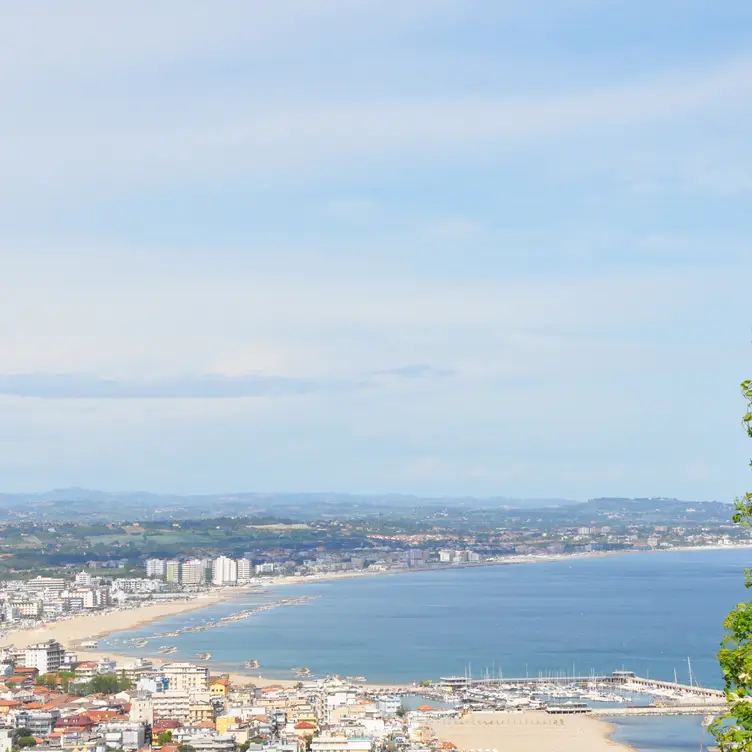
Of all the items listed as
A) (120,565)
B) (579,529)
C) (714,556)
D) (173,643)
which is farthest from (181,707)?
(579,529)

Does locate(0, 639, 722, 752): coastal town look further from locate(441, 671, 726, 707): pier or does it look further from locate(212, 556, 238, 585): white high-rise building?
locate(212, 556, 238, 585): white high-rise building

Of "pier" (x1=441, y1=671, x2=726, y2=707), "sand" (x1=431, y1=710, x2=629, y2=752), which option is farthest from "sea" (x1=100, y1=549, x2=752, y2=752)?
"pier" (x1=441, y1=671, x2=726, y2=707)

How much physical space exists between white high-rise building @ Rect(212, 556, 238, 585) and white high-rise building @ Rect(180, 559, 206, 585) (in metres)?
0.69

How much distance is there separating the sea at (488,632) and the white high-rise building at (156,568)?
765cm

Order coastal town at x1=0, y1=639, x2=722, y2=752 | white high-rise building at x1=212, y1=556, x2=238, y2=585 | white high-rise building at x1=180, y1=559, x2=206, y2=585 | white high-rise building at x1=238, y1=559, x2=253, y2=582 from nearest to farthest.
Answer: coastal town at x1=0, y1=639, x2=722, y2=752
white high-rise building at x1=180, y1=559, x2=206, y2=585
white high-rise building at x1=212, y1=556, x2=238, y2=585
white high-rise building at x1=238, y1=559, x2=253, y2=582

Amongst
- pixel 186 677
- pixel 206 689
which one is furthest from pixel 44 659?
pixel 206 689

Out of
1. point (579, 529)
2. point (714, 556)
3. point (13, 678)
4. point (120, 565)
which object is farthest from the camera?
point (579, 529)

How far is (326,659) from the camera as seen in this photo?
141 feet

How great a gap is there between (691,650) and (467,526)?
333ft

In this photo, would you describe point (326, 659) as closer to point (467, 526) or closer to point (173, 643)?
point (173, 643)

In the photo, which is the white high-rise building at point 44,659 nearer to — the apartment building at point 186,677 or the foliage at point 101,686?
the foliage at point 101,686

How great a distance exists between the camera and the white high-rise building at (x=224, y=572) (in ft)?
269

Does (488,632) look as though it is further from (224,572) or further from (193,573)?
(224,572)

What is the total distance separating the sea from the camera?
4069 centimetres
